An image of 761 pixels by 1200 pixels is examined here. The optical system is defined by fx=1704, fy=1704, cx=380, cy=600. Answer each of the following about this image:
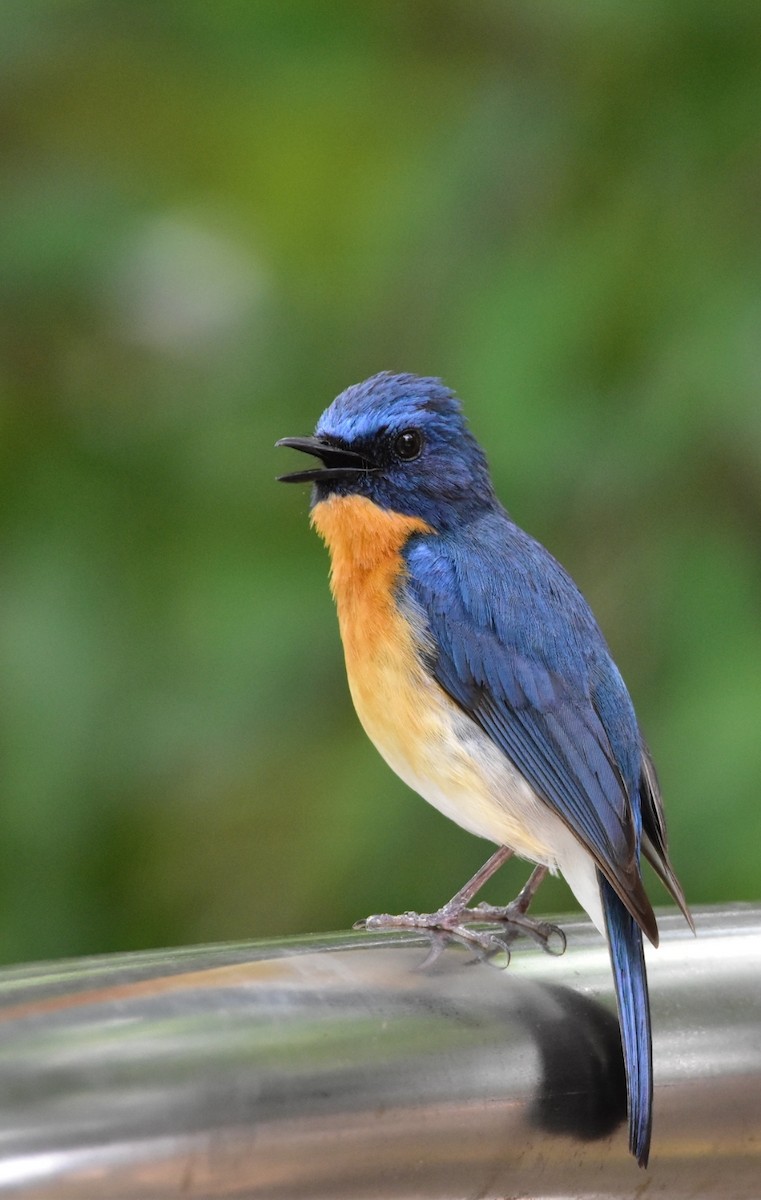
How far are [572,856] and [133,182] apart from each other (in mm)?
1674

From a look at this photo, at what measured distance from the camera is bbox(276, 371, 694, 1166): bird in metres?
2.08

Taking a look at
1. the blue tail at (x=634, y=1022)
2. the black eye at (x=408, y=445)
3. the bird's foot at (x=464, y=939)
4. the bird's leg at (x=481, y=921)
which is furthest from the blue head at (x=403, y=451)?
the blue tail at (x=634, y=1022)

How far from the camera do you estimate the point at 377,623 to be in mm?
2332

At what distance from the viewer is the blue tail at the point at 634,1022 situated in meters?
1.35

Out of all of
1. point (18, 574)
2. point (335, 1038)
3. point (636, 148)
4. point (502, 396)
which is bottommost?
point (335, 1038)

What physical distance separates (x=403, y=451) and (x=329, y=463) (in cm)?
11

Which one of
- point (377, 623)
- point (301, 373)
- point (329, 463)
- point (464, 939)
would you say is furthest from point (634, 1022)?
point (301, 373)

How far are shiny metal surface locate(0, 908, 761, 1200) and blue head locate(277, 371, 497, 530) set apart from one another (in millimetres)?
929

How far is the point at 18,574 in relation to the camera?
2896 mm

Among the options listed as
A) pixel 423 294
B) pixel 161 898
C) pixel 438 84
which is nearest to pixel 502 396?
pixel 423 294

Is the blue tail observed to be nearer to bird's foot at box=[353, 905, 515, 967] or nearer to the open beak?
bird's foot at box=[353, 905, 515, 967]

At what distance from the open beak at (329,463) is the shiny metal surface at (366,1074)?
84 centimetres

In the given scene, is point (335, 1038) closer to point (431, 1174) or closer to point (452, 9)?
point (431, 1174)

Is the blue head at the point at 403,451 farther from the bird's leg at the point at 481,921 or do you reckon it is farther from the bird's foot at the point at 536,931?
the bird's foot at the point at 536,931
